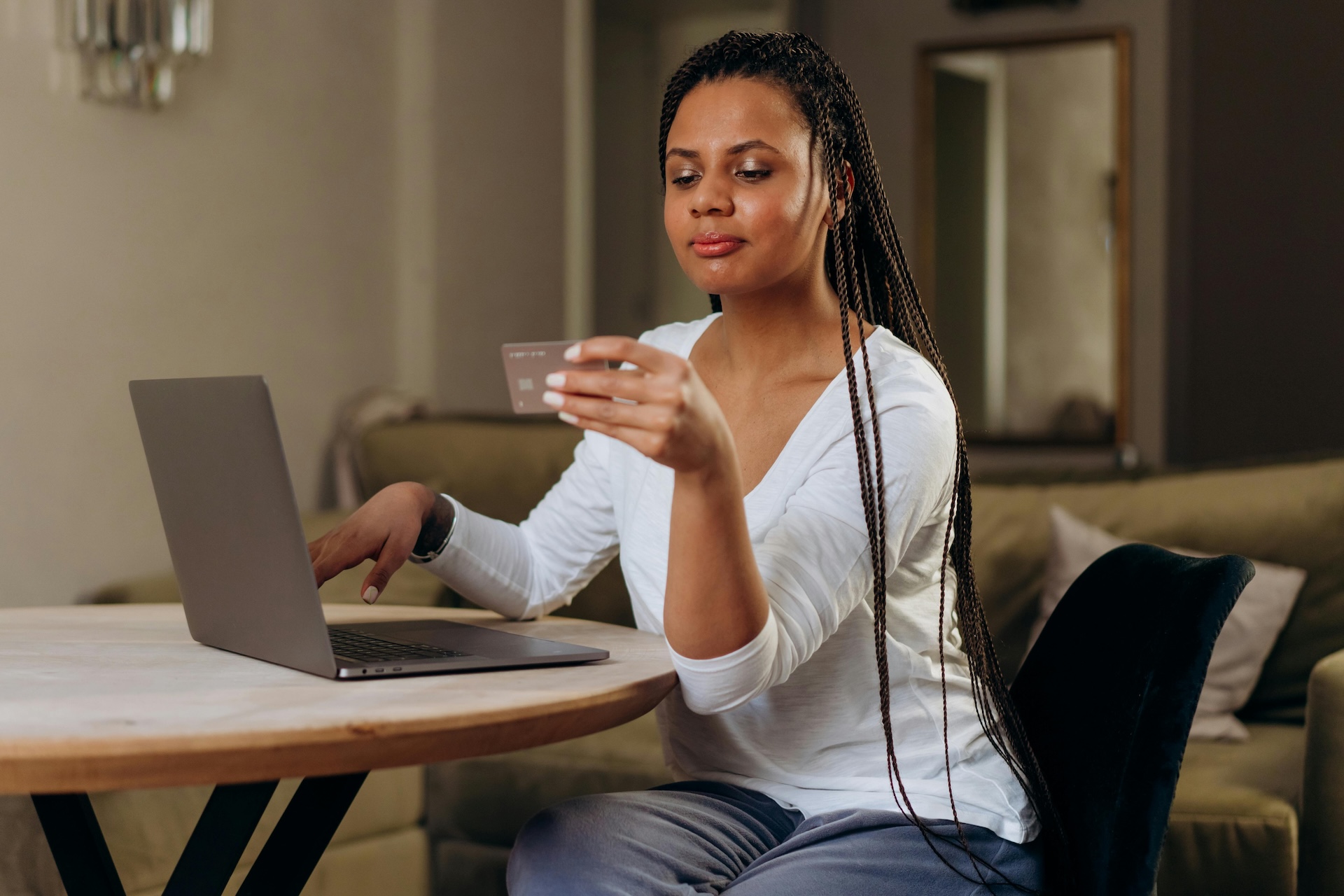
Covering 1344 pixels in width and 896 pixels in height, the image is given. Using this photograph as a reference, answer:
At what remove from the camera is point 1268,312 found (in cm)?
403

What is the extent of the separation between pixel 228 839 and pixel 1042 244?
400cm

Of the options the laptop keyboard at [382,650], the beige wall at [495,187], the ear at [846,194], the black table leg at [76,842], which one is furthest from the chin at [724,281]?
the beige wall at [495,187]

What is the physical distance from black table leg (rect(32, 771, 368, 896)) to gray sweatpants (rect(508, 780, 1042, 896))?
16cm

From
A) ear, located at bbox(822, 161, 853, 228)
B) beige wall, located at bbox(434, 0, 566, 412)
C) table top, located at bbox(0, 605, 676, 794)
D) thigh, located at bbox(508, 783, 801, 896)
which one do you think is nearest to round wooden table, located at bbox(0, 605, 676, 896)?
table top, located at bbox(0, 605, 676, 794)

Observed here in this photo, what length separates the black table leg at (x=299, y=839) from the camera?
1020 millimetres

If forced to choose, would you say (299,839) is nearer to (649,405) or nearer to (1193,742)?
(649,405)

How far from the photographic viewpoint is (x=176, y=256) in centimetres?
250

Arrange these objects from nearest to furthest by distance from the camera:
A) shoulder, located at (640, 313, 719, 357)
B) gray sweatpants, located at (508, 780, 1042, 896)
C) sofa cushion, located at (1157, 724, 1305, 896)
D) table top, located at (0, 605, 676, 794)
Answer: table top, located at (0, 605, 676, 794), gray sweatpants, located at (508, 780, 1042, 896), shoulder, located at (640, 313, 719, 357), sofa cushion, located at (1157, 724, 1305, 896)

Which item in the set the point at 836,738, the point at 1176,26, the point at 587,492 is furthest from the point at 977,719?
the point at 1176,26

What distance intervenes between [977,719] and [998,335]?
11.7ft

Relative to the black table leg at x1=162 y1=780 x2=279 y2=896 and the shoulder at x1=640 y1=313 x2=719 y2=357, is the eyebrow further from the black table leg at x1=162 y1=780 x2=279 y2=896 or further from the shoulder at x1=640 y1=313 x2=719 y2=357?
the black table leg at x1=162 y1=780 x2=279 y2=896

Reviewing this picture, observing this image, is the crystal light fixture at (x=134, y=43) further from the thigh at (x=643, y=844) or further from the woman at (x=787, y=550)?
the thigh at (x=643, y=844)

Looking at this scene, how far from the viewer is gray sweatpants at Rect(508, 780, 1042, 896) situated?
979 mm

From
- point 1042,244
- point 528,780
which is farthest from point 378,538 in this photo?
point 1042,244
